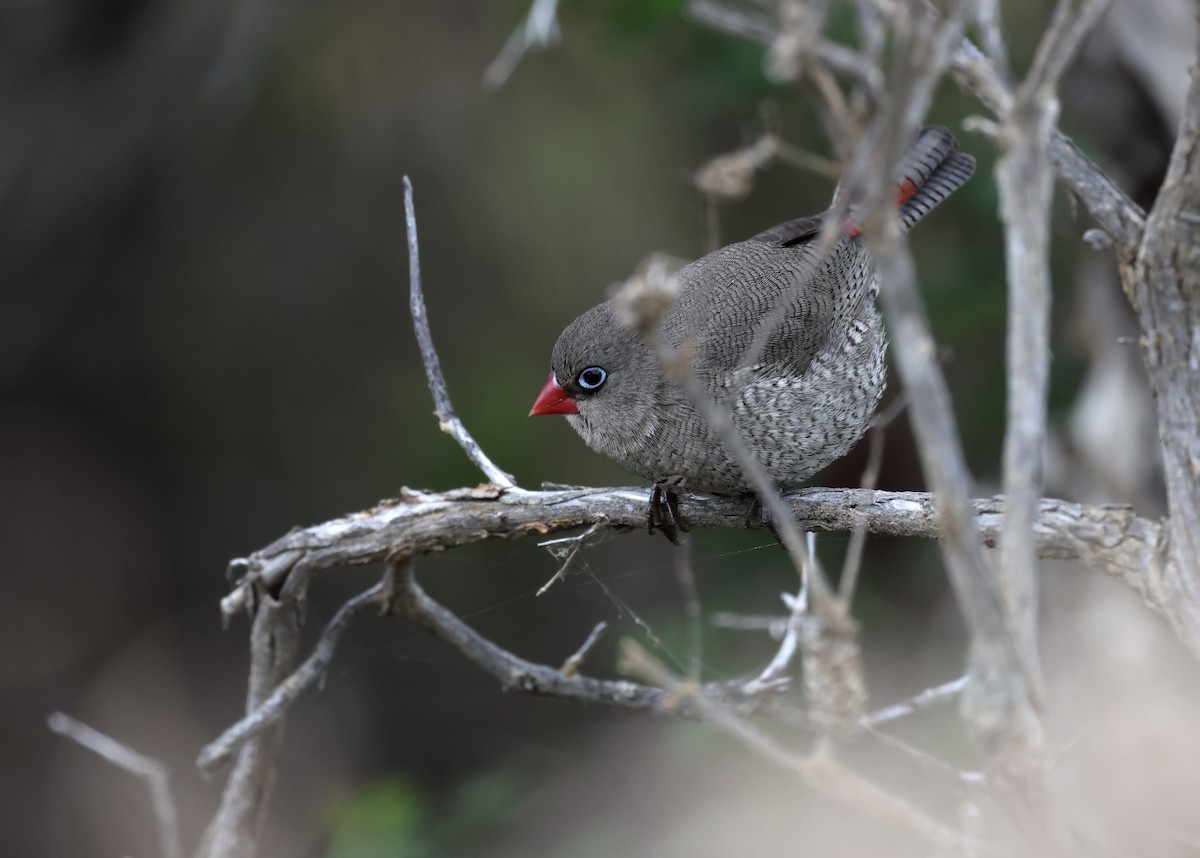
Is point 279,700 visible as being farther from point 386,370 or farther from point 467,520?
point 386,370

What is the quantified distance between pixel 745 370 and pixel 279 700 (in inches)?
56.7

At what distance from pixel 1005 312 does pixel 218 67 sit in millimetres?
3891

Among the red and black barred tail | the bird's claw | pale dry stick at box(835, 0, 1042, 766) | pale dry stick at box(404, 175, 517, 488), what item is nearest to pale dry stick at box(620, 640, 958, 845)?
pale dry stick at box(835, 0, 1042, 766)

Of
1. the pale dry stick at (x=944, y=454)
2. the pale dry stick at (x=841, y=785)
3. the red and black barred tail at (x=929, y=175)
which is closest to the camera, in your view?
the pale dry stick at (x=944, y=454)

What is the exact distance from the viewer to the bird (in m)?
3.20

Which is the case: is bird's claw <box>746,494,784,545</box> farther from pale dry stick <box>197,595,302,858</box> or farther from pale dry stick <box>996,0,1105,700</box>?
pale dry stick <box>996,0,1105,700</box>

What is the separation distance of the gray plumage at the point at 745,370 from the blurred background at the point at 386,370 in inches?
46.0

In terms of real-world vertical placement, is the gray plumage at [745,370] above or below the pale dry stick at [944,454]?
above

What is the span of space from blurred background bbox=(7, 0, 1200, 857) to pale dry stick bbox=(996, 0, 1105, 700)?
3004mm

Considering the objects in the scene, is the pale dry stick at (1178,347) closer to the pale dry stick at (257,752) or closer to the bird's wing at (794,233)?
the bird's wing at (794,233)

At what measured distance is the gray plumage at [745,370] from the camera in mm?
3203

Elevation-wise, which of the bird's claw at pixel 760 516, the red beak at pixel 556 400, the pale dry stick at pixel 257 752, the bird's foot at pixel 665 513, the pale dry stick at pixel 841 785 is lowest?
the pale dry stick at pixel 257 752

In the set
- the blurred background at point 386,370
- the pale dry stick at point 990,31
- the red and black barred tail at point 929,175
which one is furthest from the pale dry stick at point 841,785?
the blurred background at point 386,370

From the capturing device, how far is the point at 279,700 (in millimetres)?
2854
